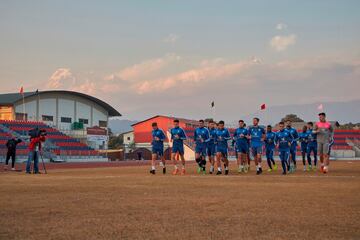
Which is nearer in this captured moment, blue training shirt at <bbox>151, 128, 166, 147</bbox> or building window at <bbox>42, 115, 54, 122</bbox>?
blue training shirt at <bbox>151, 128, 166, 147</bbox>

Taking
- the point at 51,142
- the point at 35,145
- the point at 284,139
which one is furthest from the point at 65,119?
the point at 284,139

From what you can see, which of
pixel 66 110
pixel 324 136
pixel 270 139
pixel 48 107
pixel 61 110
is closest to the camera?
pixel 324 136

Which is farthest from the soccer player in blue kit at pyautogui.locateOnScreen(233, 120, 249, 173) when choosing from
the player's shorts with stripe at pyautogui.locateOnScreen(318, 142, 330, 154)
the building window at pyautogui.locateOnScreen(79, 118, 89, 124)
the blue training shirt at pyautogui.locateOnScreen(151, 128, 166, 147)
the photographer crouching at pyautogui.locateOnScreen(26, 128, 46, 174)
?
the building window at pyautogui.locateOnScreen(79, 118, 89, 124)

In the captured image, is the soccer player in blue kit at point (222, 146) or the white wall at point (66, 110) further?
the white wall at point (66, 110)

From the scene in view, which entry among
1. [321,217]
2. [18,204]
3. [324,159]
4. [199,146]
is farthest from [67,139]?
[321,217]

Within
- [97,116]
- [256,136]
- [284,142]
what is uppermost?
[97,116]

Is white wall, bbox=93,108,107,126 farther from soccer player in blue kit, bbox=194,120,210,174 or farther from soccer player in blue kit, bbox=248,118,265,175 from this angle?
soccer player in blue kit, bbox=248,118,265,175

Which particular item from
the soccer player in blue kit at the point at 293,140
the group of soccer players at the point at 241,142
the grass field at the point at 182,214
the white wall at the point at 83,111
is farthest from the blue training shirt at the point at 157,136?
the white wall at the point at 83,111

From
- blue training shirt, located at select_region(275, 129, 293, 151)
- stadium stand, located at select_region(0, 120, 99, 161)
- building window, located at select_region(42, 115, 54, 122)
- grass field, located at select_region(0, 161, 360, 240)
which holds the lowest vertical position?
grass field, located at select_region(0, 161, 360, 240)

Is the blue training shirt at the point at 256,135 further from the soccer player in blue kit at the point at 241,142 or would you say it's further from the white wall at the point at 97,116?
the white wall at the point at 97,116

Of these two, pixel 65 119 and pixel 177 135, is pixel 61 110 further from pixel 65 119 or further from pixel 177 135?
pixel 177 135

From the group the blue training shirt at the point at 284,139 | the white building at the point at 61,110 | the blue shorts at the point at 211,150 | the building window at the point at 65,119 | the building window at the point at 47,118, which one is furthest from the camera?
the building window at the point at 65,119

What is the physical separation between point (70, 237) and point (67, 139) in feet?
164

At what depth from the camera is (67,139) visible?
5578 centimetres
